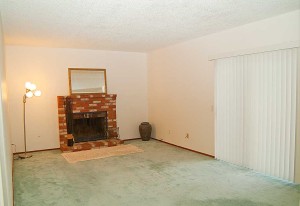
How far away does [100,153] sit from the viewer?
532cm

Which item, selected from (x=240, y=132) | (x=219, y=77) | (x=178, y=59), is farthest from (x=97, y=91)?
(x=240, y=132)

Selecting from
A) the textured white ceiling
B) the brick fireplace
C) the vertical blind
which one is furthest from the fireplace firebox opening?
the vertical blind

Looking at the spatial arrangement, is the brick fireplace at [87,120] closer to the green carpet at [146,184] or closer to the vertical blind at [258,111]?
the green carpet at [146,184]

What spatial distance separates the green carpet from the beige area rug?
22 centimetres

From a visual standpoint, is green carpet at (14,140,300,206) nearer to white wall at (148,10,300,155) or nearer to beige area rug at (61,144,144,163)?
beige area rug at (61,144,144,163)

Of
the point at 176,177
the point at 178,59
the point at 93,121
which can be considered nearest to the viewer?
the point at 176,177

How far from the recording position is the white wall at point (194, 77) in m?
3.71

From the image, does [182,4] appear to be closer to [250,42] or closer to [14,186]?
[250,42]

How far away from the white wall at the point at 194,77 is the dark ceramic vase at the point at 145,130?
0.27 meters

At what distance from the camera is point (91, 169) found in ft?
14.1

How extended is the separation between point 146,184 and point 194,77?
105 inches

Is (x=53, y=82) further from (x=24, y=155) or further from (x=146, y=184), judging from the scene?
(x=146, y=184)

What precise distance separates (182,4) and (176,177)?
2593 millimetres

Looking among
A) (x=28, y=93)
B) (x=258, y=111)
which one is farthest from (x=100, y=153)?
(x=258, y=111)
